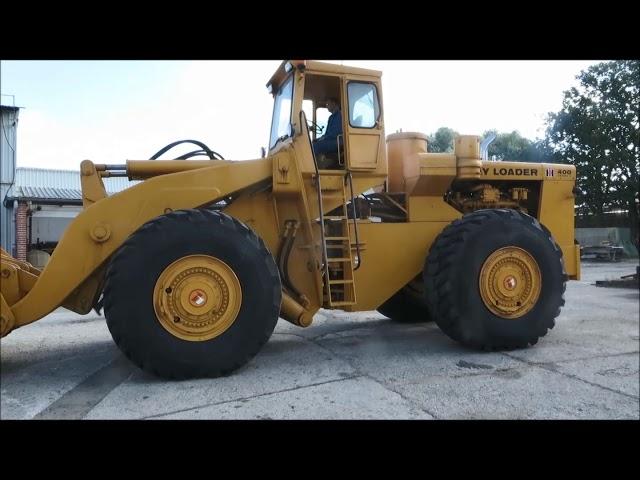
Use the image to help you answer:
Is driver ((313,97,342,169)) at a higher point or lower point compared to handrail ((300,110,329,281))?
higher

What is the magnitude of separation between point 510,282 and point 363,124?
7.37ft

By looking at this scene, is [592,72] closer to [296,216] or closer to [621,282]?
[296,216]

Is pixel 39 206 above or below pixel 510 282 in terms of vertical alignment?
above

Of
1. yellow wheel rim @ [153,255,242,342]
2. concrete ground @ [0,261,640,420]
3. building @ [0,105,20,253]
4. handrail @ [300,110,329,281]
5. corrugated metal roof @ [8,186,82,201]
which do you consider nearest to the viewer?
concrete ground @ [0,261,640,420]

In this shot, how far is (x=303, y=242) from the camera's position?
5.16m

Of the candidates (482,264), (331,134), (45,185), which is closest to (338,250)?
(331,134)

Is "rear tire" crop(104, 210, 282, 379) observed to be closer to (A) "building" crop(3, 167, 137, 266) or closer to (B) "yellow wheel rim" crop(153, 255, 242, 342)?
(B) "yellow wheel rim" crop(153, 255, 242, 342)

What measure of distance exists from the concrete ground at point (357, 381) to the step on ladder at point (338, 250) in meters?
0.59

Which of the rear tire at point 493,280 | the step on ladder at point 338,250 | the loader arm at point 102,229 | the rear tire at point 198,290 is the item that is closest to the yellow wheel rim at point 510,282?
the rear tire at point 493,280

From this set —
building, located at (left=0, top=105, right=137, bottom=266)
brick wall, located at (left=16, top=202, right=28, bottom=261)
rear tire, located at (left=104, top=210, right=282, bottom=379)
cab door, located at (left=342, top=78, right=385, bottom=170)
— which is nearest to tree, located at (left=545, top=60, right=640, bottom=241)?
cab door, located at (left=342, top=78, right=385, bottom=170)

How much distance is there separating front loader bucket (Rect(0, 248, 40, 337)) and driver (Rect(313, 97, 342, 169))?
2.97 metres

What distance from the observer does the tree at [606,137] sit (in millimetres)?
4328

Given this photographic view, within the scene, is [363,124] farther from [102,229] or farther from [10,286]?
[10,286]

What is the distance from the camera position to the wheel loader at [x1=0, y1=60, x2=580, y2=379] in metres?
4.16
